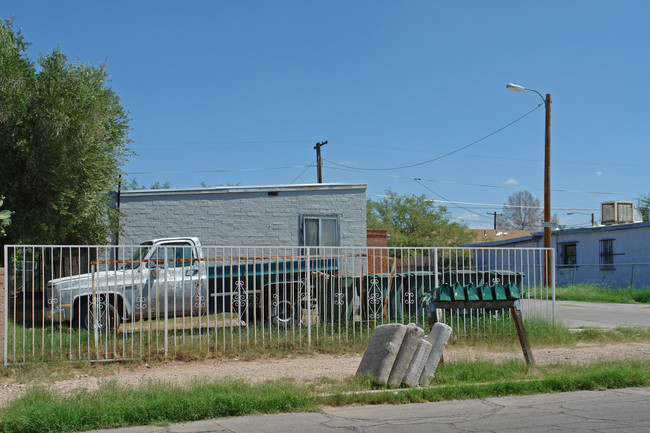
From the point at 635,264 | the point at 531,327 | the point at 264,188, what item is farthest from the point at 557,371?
the point at 635,264

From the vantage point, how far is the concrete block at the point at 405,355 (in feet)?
26.5

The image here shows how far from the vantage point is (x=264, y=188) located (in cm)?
1830

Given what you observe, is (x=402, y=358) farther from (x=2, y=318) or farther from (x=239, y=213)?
(x=239, y=213)

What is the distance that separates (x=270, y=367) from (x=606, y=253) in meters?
26.8

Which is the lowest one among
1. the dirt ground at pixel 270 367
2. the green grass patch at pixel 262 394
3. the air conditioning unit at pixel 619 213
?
the dirt ground at pixel 270 367

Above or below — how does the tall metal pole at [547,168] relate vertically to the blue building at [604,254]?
above

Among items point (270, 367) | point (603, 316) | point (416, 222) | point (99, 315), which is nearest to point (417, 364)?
point (270, 367)

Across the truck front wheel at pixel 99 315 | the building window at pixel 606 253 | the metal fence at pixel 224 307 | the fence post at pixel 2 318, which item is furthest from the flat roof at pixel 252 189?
the building window at pixel 606 253

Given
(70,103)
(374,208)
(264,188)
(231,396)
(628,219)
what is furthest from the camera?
(374,208)

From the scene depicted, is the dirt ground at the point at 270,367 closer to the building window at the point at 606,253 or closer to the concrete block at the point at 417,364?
the concrete block at the point at 417,364

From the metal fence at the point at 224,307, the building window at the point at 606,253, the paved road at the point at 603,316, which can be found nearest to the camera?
the metal fence at the point at 224,307

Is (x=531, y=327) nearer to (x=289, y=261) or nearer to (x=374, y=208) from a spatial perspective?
(x=289, y=261)

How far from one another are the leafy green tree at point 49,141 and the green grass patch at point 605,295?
66.4 feet

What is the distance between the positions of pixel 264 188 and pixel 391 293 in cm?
677
